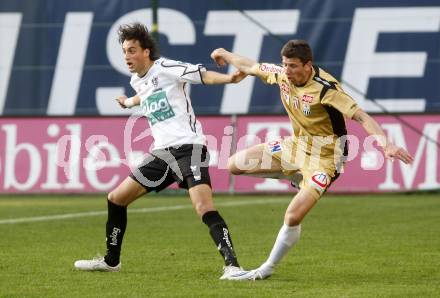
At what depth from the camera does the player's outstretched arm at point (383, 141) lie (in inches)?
347

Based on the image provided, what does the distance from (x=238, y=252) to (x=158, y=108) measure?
2478mm

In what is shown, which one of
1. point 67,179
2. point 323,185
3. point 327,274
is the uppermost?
point 323,185

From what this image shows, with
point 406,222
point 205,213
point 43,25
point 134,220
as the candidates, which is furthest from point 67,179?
point 205,213

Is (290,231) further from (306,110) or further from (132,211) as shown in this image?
(132,211)

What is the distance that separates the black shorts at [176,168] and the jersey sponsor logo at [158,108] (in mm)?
278

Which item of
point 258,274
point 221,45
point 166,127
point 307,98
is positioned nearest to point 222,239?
point 258,274

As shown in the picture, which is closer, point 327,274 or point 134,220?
point 327,274

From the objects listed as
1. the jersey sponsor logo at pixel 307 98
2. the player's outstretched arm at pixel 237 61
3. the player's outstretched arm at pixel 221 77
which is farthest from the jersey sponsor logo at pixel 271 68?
the jersey sponsor logo at pixel 307 98

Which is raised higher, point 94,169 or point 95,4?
point 95,4

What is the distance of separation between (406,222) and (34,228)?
4.82m

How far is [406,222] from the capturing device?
15422 mm

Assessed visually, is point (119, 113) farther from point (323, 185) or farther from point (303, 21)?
point (323, 185)

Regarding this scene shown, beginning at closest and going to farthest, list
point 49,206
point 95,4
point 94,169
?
point 49,206 → point 94,169 → point 95,4

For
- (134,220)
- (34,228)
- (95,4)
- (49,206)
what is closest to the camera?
(34,228)
